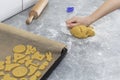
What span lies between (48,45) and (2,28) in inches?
7.7

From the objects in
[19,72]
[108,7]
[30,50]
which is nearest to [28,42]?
[30,50]

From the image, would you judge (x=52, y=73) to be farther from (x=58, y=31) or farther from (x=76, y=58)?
(x=58, y=31)

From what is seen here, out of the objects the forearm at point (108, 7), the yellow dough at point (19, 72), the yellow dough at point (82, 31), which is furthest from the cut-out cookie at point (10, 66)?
the forearm at point (108, 7)

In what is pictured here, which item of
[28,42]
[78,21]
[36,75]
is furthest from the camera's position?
[78,21]

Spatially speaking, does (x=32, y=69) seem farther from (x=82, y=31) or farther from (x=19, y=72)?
(x=82, y=31)

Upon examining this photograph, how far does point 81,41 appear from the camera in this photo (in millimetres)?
879

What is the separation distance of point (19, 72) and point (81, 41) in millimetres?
300

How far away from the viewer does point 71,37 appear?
2.94 ft

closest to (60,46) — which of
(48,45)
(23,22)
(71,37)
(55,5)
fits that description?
(48,45)

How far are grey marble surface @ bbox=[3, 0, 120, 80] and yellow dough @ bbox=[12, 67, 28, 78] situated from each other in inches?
3.3

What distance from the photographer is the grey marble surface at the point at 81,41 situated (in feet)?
2.45

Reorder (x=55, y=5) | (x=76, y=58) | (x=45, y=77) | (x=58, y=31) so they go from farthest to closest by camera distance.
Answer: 1. (x=55, y=5)
2. (x=58, y=31)
3. (x=76, y=58)
4. (x=45, y=77)

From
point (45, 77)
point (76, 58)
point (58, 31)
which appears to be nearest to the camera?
point (45, 77)

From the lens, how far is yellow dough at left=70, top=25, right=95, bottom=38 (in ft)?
2.86
